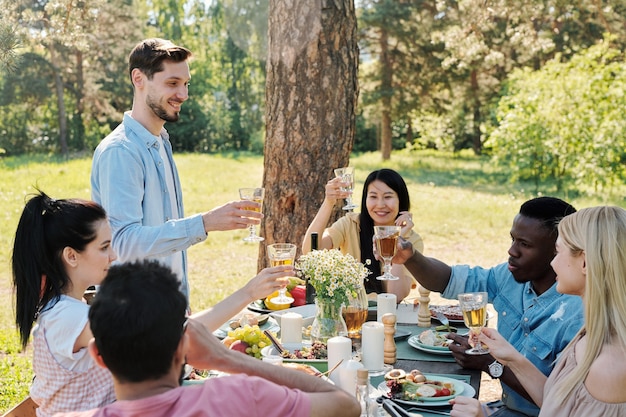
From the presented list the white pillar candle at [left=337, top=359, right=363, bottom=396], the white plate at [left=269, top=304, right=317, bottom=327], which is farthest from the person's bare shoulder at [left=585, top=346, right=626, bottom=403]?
the white plate at [left=269, top=304, right=317, bottom=327]

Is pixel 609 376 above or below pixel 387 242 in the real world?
below

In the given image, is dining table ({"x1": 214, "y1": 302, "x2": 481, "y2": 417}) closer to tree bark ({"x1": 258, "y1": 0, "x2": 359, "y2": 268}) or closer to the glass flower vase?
the glass flower vase

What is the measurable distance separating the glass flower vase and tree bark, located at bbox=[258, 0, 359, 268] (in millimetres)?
2797

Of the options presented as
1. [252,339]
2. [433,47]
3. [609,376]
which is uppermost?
[433,47]

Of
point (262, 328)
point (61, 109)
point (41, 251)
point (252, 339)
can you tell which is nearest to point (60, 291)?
point (41, 251)

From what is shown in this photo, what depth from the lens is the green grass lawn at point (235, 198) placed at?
7.88 metres

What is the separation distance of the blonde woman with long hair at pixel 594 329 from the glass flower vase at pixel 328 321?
76cm

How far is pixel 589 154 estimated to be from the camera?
13.6m

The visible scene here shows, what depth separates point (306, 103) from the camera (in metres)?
5.87

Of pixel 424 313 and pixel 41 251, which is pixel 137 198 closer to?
pixel 41 251

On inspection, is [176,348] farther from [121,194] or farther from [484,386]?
[484,386]

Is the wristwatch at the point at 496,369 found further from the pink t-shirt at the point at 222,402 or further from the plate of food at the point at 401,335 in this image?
the pink t-shirt at the point at 222,402

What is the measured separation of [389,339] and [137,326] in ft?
5.19

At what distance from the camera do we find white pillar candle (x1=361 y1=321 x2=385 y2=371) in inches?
115
